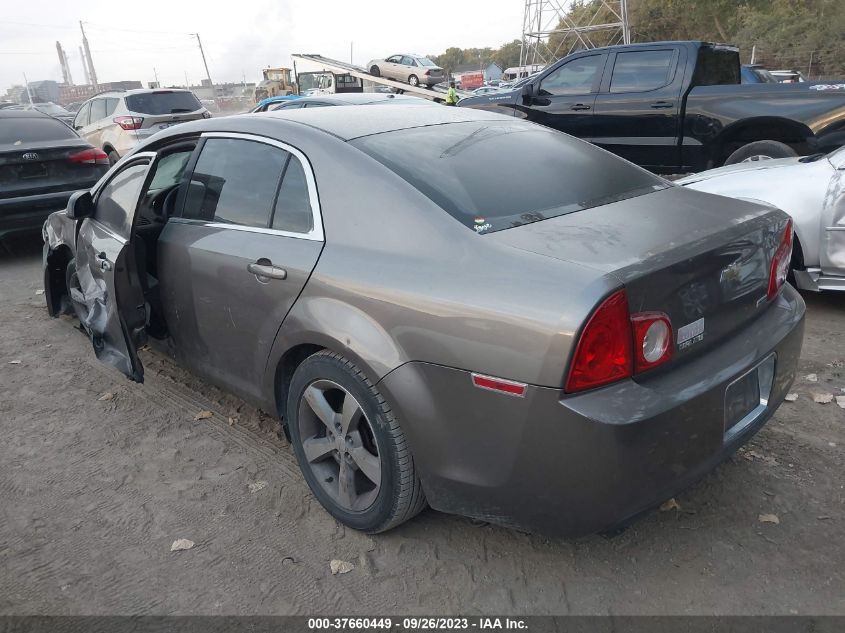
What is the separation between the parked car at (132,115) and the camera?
12.8m

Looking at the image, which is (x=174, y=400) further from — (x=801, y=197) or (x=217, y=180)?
(x=801, y=197)

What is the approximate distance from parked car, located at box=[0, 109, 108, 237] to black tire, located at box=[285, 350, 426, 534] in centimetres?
571

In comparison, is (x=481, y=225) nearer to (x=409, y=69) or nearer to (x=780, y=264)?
(x=780, y=264)

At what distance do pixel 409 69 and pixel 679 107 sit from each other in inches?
894

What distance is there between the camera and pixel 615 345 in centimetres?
206

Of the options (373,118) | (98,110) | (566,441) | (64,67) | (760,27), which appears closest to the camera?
(566,441)

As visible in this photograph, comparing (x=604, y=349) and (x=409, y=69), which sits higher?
(x=604, y=349)

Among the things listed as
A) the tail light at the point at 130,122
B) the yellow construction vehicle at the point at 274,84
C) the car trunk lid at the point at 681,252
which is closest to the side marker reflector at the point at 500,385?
the car trunk lid at the point at 681,252

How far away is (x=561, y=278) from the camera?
2.09 meters

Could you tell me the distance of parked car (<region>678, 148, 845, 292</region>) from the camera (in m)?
4.45

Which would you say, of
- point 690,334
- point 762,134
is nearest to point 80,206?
point 690,334

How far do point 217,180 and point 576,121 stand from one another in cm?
649

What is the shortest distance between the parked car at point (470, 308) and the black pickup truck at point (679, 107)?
4.82m

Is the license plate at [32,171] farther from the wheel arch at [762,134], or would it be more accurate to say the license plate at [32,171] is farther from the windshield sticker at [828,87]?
the windshield sticker at [828,87]
